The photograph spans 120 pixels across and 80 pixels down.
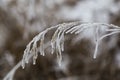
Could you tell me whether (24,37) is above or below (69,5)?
below

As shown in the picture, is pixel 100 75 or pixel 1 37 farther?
pixel 1 37

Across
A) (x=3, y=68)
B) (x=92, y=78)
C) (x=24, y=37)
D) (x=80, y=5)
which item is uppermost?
(x=80, y=5)

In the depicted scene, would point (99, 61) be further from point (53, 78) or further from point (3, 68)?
point (3, 68)

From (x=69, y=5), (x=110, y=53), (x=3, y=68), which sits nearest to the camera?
(x=3, y=68)

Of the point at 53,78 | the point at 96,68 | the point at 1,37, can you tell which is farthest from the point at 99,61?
the point at 1,37

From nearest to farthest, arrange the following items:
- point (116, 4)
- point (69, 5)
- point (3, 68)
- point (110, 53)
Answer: point (3, 68) < point (110, 53) < point (116, 4) < point (69, 5)

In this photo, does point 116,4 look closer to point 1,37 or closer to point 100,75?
point 100,75
